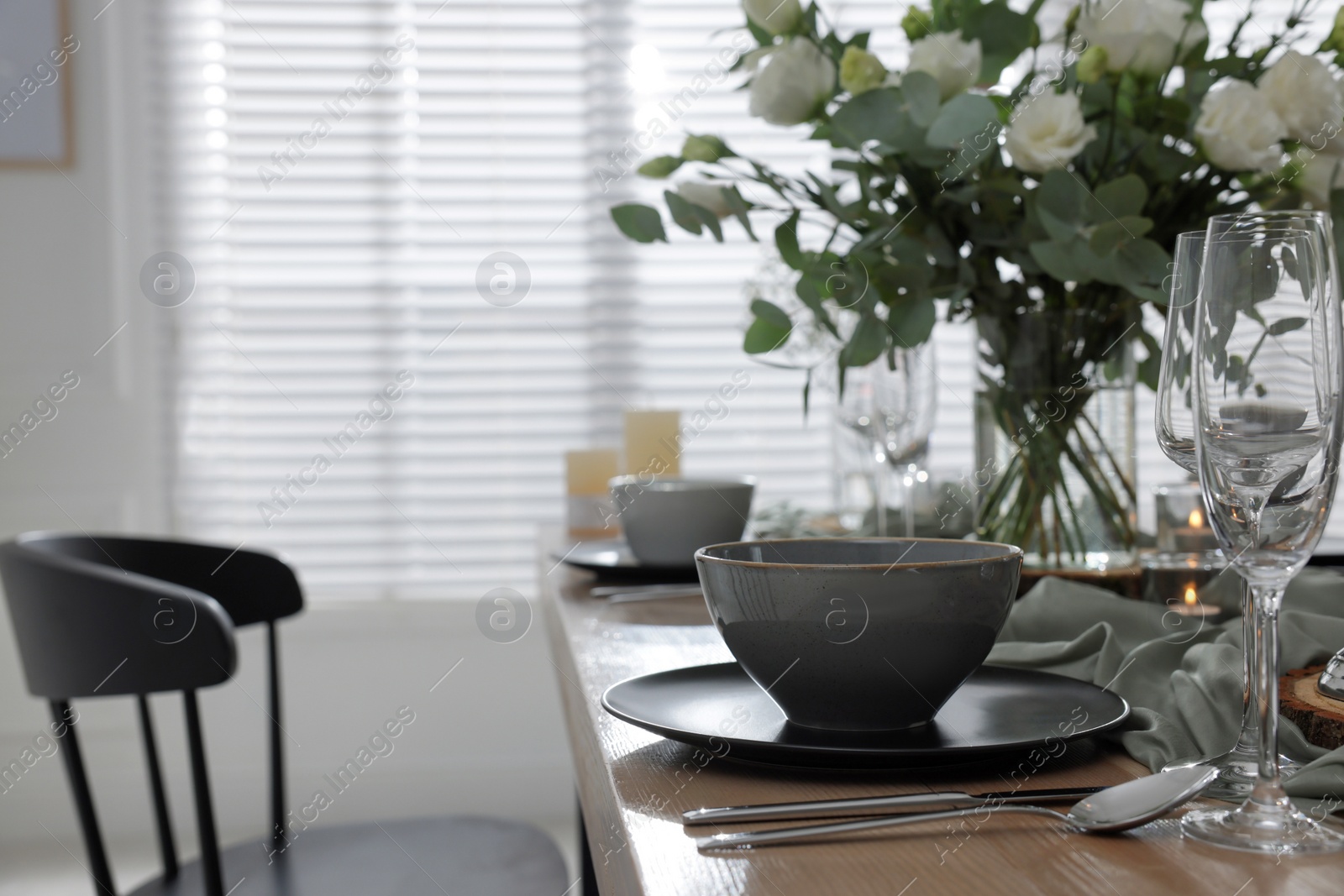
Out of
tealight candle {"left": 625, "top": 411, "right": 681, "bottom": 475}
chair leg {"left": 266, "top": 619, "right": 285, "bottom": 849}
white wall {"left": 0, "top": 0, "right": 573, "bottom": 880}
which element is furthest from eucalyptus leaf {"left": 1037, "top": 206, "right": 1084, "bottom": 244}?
white wall {"left": 0, "top": 0, "right": 573, "bottom": 880}

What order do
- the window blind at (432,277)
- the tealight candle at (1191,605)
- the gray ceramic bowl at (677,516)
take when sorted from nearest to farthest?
the tealight candle at (1191,605)
the gray ceramic bowl at (677,516)
the window blind at (432,277)

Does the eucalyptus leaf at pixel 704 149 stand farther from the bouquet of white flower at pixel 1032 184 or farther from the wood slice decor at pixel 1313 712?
the wood slice decor at pixel 1313 712

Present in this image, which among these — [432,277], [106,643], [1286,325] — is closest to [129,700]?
[432,277]

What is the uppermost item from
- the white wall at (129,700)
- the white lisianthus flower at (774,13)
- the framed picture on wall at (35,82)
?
the framed picture on wall at (35,82)

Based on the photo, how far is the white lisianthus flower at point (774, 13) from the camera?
0.93m

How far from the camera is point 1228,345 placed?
0.44 metres

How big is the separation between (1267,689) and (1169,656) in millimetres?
220

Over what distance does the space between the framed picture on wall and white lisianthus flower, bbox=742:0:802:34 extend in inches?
80.8

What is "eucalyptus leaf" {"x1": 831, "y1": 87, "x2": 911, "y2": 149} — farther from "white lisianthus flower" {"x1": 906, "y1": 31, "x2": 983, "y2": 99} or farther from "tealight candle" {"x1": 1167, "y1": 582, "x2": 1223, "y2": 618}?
"tealight candle" {"x1": 1167, "y1": 582, "x2": 1223, "y2": 618}

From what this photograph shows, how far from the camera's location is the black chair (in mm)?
860

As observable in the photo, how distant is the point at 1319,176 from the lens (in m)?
0.93

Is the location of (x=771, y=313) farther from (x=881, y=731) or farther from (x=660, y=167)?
(x=881, y=731)

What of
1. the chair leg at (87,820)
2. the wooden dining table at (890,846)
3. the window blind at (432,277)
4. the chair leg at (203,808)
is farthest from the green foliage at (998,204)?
the window blind at (432,277)

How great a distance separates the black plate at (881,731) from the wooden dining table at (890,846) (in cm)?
1
